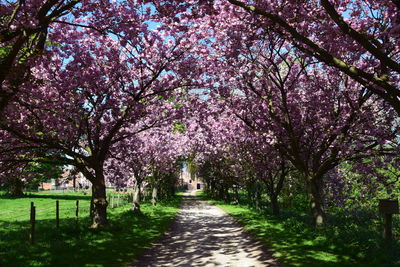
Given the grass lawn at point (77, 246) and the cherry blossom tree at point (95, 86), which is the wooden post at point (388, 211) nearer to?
the grass lawn at point (77, 246)

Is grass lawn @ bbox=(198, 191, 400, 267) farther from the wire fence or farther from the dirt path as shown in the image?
the wire fence

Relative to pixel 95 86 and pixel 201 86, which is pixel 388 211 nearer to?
pixel 201 86

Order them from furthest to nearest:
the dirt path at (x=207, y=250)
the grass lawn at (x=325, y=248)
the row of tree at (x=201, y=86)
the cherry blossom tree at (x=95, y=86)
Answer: the cherry blossom tree at (x=95, y=86)
the row of tree at (x=201, y=86)
the dirt path at (x=207, y=250)
the grass lawn at (x=325, y=248)

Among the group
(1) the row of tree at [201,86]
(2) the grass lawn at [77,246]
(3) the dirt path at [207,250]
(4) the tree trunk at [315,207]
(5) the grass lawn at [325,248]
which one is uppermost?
(1) the row of tree at [201,86]

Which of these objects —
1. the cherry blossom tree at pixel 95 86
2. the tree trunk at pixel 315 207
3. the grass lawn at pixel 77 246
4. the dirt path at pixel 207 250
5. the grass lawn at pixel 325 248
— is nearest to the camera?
the grass lawn at pixel 325 248

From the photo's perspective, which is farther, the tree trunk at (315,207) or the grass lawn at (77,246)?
the tree trunk at (315,207)

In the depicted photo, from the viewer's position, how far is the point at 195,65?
14.4 m

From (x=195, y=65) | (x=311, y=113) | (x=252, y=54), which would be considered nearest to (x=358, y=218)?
(x=311, y=113)

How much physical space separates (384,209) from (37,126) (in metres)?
11.9

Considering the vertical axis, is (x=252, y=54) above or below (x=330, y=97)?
above

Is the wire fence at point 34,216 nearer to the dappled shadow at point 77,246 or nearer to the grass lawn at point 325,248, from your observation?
the dappled shadow at point 77,246

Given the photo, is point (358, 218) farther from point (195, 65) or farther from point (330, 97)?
point (195, 65)

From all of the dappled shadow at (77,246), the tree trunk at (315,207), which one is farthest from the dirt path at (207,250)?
the tree trunk at (315,207)

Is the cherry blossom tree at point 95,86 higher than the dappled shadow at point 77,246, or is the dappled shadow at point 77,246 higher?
the cherry blossom tree at point 95,86
